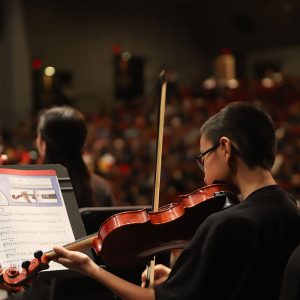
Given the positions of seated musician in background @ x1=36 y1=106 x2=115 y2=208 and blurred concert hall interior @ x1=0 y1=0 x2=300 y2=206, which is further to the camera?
blurred concert hall interior @ x1=0 y1=0 x2=300 y2=206

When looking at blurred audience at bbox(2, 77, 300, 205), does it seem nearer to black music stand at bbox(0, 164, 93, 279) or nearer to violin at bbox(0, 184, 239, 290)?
black music stand at bbox(0, 164, 93, 279)

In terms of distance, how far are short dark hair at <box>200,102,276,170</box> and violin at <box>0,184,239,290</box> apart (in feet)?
0.43

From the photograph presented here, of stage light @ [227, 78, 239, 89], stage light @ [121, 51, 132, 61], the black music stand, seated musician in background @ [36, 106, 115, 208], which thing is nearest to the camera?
the black music stand

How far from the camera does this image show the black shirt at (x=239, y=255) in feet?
4.86

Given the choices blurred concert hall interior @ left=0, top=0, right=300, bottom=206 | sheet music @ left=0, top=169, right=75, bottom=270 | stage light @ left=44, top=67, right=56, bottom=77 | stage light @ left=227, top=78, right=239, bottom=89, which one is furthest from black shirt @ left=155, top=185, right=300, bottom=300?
stage light @ left=44, top=67, right=56, bottom=77

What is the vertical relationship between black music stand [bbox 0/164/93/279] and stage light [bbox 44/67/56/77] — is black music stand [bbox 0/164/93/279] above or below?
above

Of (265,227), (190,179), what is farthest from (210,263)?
(190,179)

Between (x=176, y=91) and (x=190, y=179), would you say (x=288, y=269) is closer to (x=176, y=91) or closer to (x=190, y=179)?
(x=190, y=179)

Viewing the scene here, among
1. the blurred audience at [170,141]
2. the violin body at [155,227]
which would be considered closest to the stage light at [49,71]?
the blurred audience at [170,141]

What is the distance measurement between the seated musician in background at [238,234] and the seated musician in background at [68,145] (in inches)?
38.7

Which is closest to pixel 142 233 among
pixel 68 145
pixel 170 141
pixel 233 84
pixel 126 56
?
pixel 68 145

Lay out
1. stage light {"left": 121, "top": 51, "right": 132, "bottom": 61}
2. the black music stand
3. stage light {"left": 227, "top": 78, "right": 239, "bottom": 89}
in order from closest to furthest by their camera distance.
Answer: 1. the black music stand
2. stage light {"left": 227, "top": 78, "right": 239, "bottom": 89}
3. stage light {"left": 121, "top": 51, "right": 132, "bottom": 61}

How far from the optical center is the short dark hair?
5.25 feet

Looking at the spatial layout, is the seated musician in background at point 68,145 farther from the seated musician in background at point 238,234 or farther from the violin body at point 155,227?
the seated musician in background at point 238,234
